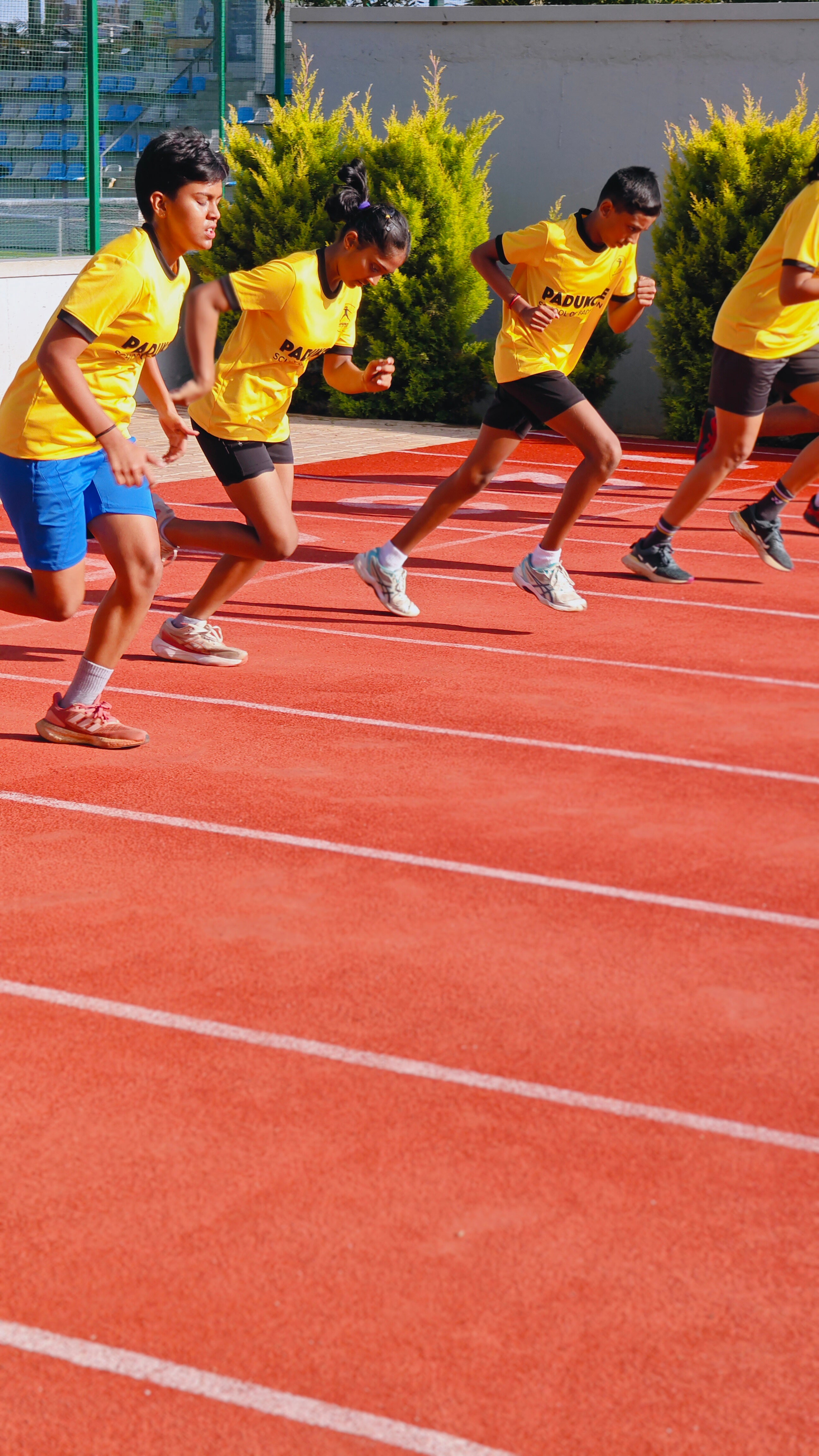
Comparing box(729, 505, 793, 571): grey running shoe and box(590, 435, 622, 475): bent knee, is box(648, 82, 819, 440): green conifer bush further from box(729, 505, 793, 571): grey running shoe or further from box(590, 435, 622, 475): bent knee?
box(590, 435, 622, 475): bent knee

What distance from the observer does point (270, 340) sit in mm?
6531

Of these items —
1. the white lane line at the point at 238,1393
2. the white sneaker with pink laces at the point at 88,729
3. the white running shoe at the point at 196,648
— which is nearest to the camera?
the white lane line at the point at 238,1393

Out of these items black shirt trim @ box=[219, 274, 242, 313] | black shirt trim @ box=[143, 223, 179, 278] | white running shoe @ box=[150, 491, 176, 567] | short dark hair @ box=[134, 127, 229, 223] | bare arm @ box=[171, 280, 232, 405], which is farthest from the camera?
white running shoe @ box=[150, 491, 176, 567]

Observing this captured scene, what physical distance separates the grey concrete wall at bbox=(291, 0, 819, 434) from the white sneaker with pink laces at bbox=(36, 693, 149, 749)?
12.5m

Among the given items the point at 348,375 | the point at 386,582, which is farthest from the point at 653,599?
the point at 348,375

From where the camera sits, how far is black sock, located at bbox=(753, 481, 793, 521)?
903 centimetres

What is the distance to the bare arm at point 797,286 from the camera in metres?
7.74

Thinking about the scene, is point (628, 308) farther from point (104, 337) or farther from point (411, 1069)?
point (411, 1069)

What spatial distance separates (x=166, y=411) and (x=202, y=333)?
487 millimetres

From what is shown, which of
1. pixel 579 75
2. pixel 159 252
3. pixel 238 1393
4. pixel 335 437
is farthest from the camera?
pixel 579 75

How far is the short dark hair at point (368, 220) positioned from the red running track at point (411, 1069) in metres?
1.72

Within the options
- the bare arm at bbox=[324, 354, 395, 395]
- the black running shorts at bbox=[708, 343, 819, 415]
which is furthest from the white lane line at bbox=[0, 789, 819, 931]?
the black running shorts at bbox=[708, 343, 819, 415]

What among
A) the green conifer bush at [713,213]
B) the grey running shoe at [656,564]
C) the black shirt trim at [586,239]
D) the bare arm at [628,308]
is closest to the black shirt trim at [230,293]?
the black shirt trim at [586,239]

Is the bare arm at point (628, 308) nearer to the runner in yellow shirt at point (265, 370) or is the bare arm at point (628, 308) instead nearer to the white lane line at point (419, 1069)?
the runner in yellow shirt at point (265, 370)
